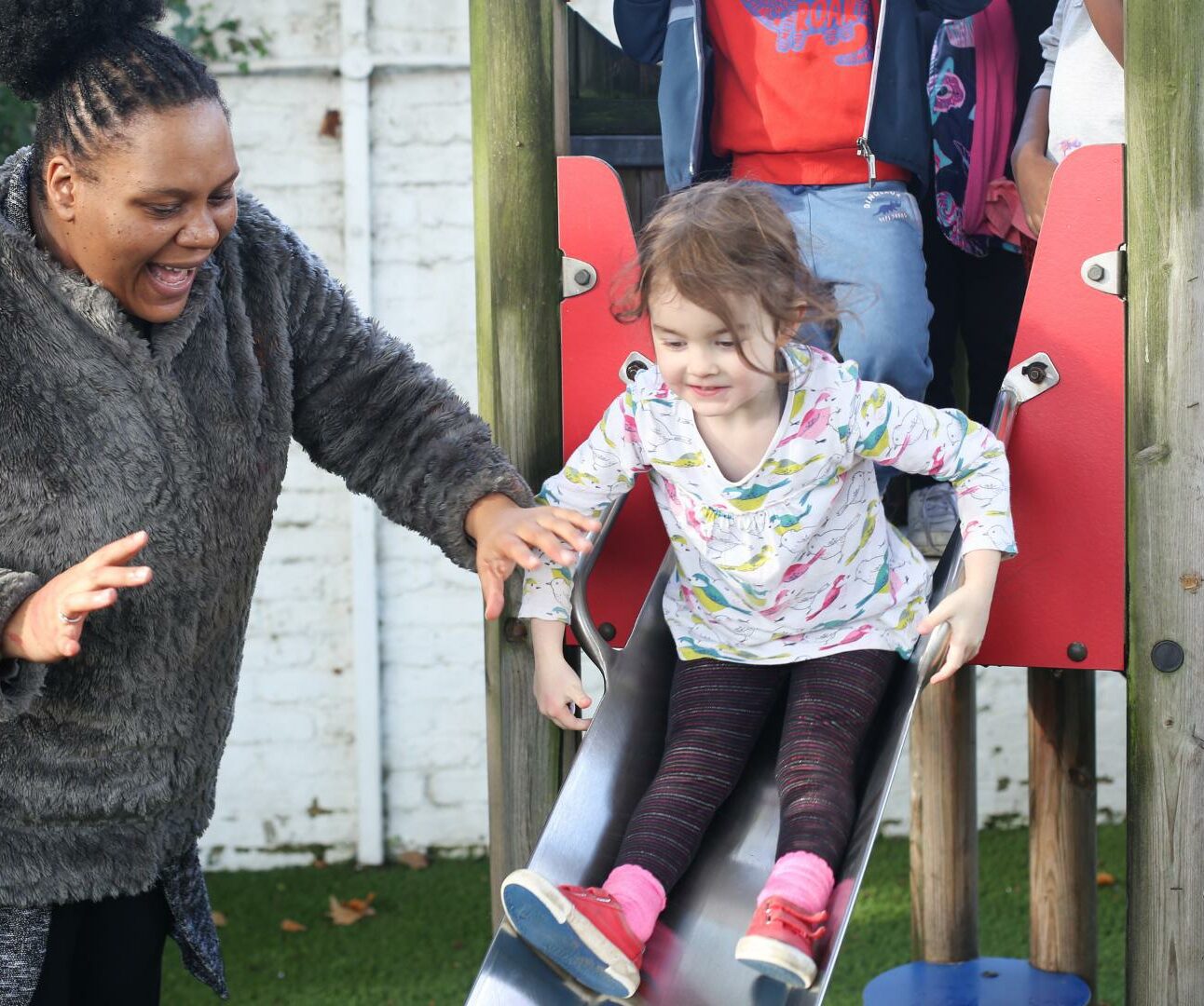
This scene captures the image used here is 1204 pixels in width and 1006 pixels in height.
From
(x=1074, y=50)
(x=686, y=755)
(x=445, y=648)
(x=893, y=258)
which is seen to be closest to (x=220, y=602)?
(x=686, y=755)

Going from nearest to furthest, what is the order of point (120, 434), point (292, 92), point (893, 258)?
1. point (120, 434)
2. point (893, 258)
3. point (292, 92)

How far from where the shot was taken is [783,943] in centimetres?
192

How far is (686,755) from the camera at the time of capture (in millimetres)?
2295

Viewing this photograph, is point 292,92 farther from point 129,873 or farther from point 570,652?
point 129,873

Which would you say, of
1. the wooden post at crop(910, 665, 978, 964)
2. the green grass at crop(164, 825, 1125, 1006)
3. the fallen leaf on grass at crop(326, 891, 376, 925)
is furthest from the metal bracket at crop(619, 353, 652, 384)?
the fallen leaf on grass at crop(326, 891, 376, 925)

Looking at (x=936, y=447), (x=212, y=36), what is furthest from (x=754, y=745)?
(x=212, y=36)

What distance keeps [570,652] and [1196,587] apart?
102cm

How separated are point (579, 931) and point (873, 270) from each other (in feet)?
4.12

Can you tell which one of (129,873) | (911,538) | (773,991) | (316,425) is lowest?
(773,991)

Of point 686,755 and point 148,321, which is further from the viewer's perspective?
point 686,755

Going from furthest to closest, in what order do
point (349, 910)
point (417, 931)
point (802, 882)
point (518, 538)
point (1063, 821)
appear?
point (349, 910), point (417, 931), point (1063, 821), point (518, 538), point (802, 882)

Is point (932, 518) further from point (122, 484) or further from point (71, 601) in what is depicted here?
point (71, 601)

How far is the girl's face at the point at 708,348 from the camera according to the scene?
2084 mm

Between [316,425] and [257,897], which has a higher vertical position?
[316,425]
